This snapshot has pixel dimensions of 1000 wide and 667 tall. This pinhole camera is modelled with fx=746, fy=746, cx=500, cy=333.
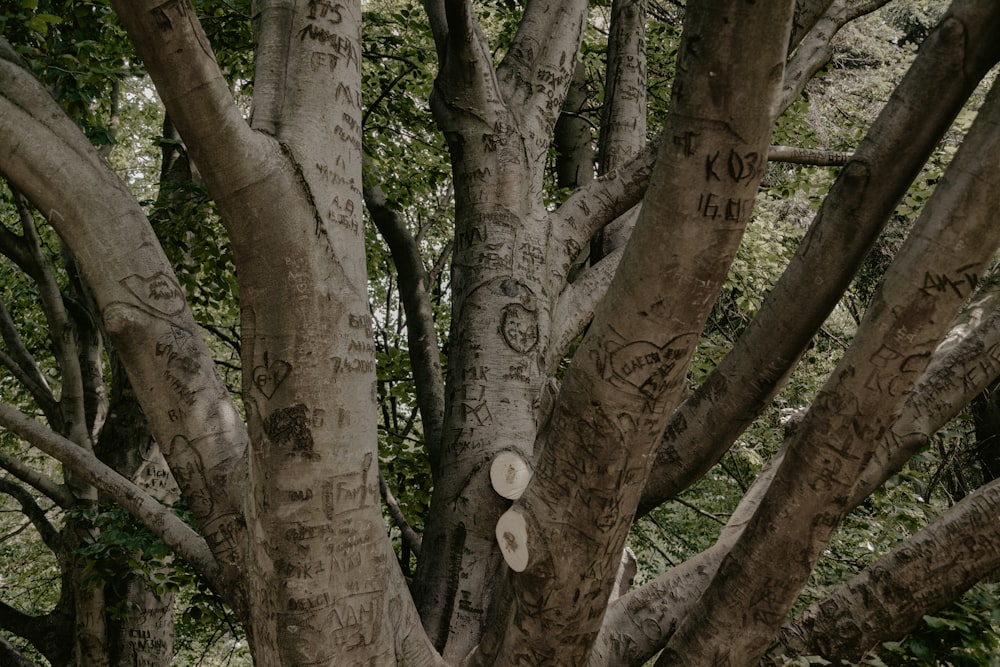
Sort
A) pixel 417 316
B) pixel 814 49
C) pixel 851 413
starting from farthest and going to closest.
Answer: pixel 417 316, pixel 814 49, pixel 851 413

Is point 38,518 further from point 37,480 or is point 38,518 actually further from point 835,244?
point 835,244

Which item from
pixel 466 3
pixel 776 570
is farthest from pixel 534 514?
pixel 466 3

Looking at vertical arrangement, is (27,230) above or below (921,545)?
above

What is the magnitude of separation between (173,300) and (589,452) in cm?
135

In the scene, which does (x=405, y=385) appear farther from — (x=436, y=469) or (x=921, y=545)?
(x=921, y=545)

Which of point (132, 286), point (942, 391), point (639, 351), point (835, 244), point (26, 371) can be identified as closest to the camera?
point (639, 351)

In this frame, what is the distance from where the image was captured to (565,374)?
1701mm

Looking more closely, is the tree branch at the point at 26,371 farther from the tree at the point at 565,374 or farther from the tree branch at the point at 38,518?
the tree at the point at 565,374

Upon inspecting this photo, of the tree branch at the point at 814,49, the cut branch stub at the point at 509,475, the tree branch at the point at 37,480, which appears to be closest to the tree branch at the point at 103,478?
the cut branch stub at the point at 509,475

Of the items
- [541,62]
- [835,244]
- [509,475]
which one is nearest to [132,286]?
[509,475]

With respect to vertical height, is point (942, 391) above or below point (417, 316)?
below

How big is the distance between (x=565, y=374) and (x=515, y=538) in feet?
1.66

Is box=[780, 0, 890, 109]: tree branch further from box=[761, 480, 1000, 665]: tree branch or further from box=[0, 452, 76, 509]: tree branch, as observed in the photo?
box=[0, 452, 76, 509]: tree branch

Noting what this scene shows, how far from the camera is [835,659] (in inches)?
93.1
